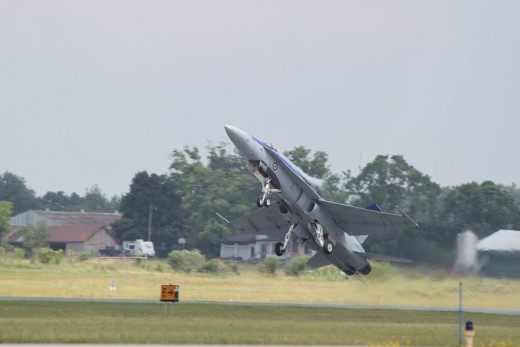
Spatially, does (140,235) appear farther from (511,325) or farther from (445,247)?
(511,325)

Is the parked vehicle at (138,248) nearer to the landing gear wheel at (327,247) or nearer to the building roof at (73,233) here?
the building roof at (73,233)

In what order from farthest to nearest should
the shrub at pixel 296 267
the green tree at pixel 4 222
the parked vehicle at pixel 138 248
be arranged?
the parked vehicle at pixel 138 248 → the green tree at pixel 4 222 → the shrub at pixel 296 267

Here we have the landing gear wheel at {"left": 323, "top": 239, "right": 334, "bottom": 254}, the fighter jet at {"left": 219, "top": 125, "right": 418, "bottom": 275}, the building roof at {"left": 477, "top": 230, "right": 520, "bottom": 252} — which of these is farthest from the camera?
the building roof at {"left": 477, "top": 230, "right": 520, "bottom": 252}

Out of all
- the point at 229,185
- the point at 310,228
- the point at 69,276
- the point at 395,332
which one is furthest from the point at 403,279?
the point at 229,185

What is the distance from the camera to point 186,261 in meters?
68.1

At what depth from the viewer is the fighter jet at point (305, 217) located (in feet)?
127

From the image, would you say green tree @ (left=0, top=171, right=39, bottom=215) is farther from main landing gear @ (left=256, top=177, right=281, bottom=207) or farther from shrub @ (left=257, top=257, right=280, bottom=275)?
main landing gear @ (left=256, top=177, right=281, bottom=207)

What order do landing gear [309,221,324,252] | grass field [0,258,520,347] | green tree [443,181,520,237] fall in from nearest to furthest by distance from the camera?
grass field [0,258,520,347]
landing gear [309,221,324,252]
green tree [443,181,520,237]

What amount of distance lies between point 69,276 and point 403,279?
806 inches

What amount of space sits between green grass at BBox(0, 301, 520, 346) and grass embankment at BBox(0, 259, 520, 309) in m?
2.74

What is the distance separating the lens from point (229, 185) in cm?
10750

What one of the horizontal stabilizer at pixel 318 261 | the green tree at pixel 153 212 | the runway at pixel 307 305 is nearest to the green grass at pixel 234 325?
the runway at pixel 307 305

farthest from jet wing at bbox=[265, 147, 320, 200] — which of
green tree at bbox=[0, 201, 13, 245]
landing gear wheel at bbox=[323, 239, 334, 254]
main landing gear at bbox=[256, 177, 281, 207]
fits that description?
green tree at bbox=[0, 201, 13, 245]

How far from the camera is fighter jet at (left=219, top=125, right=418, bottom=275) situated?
38.6 m
